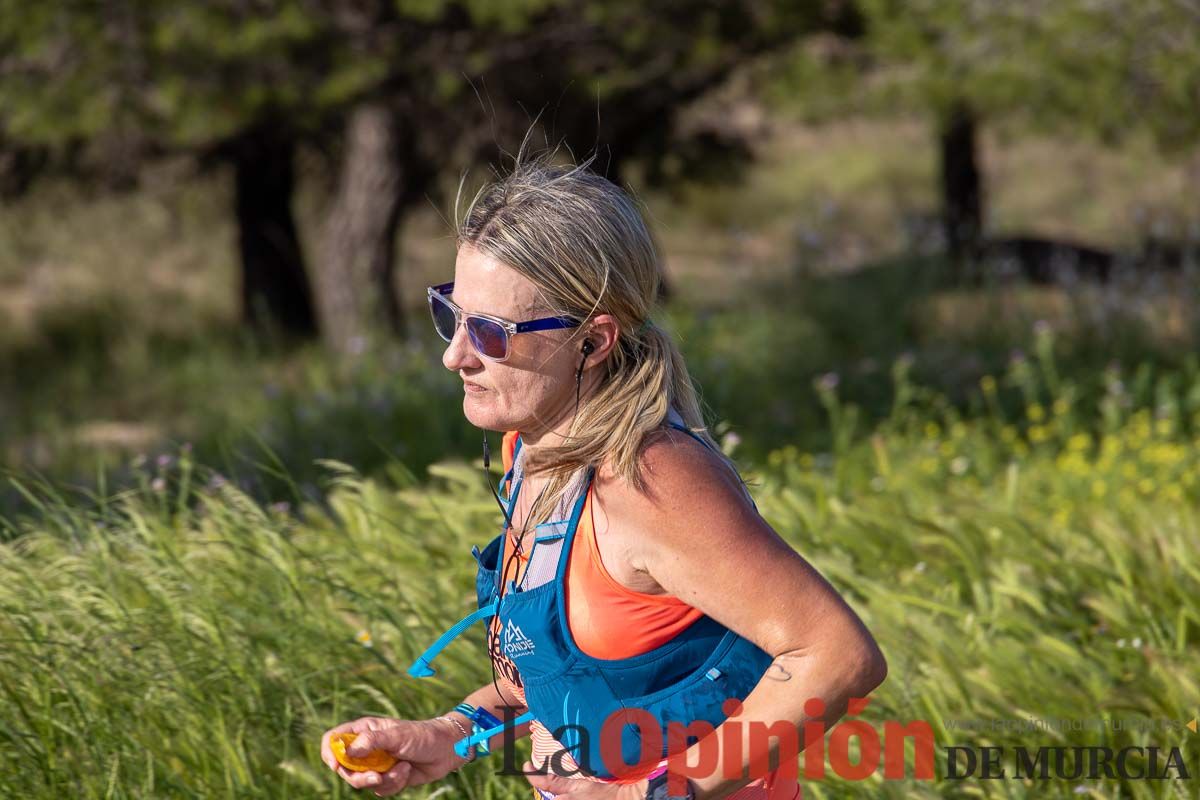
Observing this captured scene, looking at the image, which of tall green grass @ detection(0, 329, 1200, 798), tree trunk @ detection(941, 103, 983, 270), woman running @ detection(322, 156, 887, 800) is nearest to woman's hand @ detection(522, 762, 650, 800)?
woman running @ detection(322, 156, 887, 800)

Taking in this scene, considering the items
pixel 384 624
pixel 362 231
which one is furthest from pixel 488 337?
pixel 362 231

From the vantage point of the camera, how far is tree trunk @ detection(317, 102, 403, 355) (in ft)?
32.9

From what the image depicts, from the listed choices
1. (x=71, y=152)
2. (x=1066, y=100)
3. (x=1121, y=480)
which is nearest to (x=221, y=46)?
(x=71, y=152)

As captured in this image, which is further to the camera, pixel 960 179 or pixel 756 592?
pixel 960 179

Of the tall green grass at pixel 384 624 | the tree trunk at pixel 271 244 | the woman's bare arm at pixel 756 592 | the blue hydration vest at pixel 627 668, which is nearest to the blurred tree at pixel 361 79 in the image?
the tree trunk at pixel 271 244

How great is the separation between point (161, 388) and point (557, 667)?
924cm

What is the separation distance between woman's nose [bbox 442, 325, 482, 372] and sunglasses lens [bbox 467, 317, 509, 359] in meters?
0.02

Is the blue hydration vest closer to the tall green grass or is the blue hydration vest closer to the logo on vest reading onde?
the logo on vest reading onde

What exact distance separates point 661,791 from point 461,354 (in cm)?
64

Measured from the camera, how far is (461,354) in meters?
1.88

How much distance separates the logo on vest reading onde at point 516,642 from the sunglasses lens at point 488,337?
0.37m

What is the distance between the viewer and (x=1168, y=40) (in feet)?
26.8

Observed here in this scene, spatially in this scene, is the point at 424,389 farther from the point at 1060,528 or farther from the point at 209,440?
the point at 1060,528

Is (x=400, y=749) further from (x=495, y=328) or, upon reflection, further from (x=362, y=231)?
(x=362, y=231)
